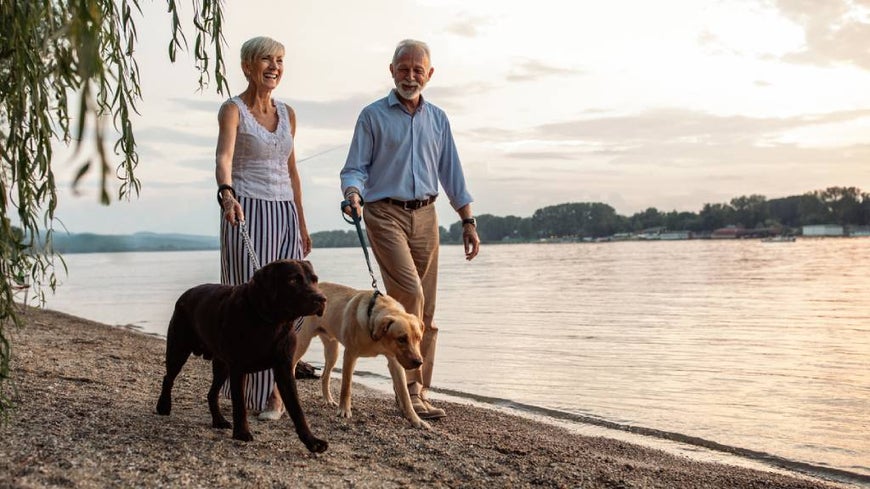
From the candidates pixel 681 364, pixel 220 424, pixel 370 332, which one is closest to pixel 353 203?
pixel 370 332

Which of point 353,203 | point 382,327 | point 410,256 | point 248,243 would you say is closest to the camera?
point 248,243

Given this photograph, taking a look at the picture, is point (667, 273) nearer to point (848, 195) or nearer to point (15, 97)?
point (15, 97)

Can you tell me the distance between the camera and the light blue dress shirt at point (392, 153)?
6207mm

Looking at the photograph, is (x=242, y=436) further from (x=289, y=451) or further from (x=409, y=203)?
(x=409, y=203)

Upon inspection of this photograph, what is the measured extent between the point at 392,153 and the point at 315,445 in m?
2.50

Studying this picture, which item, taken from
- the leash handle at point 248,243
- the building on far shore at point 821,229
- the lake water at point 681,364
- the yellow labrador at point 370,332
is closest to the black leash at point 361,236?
the yellow labrador at point 370,332

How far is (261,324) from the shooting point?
15.1 ft

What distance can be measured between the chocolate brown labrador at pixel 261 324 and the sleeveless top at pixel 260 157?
0.92 m

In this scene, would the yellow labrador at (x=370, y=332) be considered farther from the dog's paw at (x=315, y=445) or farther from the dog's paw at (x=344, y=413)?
the dog's paw at (x=315, y=445)

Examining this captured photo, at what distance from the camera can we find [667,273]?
4356 centimetres

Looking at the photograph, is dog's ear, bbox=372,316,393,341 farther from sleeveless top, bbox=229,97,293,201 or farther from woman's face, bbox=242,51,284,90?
woman's face, bbox=242,51,284,90

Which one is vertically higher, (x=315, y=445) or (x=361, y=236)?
(x=361, y=236)

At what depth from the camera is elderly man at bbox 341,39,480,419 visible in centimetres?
613

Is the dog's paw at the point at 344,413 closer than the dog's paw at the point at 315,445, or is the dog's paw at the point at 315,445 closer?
the dog's paw at the point at 315,445
